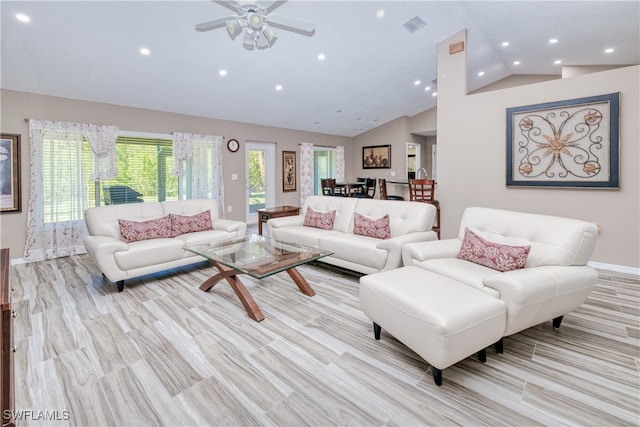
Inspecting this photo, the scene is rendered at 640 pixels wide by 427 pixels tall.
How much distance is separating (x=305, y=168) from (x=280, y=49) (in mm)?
→ 3875

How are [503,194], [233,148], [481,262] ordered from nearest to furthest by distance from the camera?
[481,262] < [503,194] < [233,148]

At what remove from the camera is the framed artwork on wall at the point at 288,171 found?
763 cm

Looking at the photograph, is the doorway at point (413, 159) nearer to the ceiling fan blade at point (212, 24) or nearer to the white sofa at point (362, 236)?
the white sofa at point (362, 236)

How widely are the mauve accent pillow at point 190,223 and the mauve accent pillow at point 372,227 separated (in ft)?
6.79

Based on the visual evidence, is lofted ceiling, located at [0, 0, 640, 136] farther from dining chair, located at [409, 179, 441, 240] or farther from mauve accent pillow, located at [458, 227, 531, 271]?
mauve accent pillow, located at [458, 227, 531, 271]

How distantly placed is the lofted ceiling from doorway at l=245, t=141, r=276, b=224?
3.62 feet

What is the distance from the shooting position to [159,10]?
319 centimetres

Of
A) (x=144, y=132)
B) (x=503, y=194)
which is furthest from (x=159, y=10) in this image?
(x=503, y=194)

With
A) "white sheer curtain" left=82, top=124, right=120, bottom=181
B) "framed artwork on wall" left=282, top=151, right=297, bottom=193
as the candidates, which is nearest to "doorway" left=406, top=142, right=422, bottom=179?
"framed artwork on wall" left=282, top=151, right=297, bottom=193

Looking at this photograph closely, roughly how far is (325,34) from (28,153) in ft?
14.7

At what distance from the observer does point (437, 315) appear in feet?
5.34

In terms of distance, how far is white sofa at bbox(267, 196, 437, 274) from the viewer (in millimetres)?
3162

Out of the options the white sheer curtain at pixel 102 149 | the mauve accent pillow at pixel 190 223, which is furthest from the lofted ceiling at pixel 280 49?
the mauve accent pillow at pixel 190 223

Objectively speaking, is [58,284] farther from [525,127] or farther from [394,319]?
[525,127]
